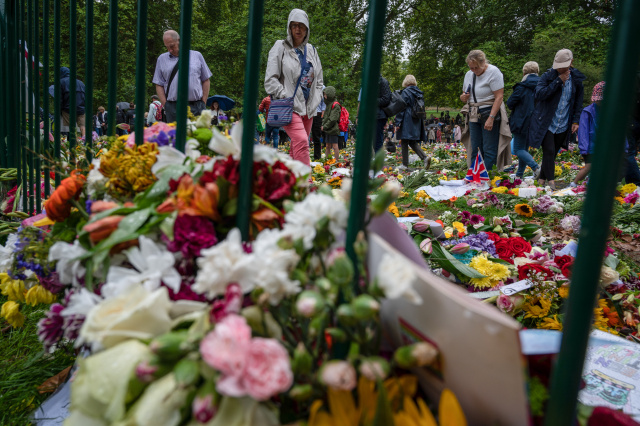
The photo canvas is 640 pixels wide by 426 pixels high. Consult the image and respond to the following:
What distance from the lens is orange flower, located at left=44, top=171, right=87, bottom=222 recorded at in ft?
3.05

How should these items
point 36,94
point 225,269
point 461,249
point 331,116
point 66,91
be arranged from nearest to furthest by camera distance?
1. point 225,269
2. point 461,249
3. point 36,94
4. point 66,91
5. point 331,116

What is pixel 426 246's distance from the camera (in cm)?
212

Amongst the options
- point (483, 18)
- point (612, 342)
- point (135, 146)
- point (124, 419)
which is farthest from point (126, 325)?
point (483, 18)

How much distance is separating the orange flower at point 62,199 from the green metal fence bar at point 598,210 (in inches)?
37.2

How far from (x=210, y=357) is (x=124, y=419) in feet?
0.64

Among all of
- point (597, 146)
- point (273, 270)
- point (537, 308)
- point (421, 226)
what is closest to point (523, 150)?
point (421, 226)

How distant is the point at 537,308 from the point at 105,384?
5.67 feet

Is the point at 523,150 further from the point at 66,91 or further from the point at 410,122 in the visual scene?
the point at 66,91

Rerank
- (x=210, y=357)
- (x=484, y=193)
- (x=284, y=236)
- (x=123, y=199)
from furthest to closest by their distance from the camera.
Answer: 1. (x=484, y=193)
2. (x=123, y=199)
3. (x=284, y=236)
4. (x=210, y=357)

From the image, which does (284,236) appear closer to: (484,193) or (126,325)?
(126,325)

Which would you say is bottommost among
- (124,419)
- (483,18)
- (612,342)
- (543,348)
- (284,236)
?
(612,342)

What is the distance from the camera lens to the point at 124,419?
561mm

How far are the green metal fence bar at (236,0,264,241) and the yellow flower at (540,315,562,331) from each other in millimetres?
1501

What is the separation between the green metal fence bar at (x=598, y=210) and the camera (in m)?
0.46
